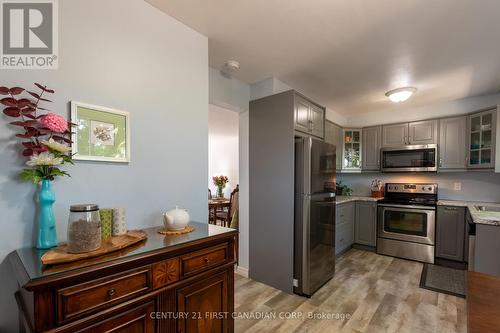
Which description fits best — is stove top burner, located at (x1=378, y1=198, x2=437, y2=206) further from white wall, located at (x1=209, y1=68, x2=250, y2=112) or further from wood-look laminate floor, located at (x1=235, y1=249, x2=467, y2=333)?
white wall, located at (x1=209, y1=68, x2=250, y2=112)

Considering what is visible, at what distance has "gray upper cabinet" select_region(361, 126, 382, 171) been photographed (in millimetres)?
4141

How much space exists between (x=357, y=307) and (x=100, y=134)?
2.71 metres


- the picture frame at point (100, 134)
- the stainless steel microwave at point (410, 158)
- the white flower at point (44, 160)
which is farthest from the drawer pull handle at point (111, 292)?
the stainless steel microwave at point (410, 158)

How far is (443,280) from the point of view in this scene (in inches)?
112

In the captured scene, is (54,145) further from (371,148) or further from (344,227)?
(371,148)

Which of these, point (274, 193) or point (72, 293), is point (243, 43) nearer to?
point (274, 193)

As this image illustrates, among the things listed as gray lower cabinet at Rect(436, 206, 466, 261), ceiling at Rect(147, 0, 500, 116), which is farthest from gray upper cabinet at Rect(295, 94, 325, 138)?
gray lower cabinet at Rect(436, 206, 466, 261)

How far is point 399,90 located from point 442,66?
0.61 m

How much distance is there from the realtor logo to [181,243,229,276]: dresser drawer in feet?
4.22

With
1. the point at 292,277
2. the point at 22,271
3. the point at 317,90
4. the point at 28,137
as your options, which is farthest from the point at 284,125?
the point at 22,271

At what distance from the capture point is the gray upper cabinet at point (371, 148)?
4.14 meters

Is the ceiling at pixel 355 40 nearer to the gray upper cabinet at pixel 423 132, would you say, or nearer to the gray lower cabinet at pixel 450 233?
the gray upper cabinet at pixel 423 132

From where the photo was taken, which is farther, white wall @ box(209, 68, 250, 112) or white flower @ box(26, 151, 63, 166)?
white wall @ box(209, 68, 250, 112)

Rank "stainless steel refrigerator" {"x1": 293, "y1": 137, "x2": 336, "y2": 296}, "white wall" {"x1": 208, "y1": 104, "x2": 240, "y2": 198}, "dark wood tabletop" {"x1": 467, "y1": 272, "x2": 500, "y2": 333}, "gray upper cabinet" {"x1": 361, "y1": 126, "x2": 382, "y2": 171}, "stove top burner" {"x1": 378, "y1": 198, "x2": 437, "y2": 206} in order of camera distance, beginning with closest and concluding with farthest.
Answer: "dark wood tabletop" {"x1": 467, "y1": 272, "x2": 500, "y2": 333} → "stainless steel refrigerator" {"x1": 293, "y1": 137, "x2": 336, "y2": 296} → "stove top burner" {"x1": 378, "y1": 198, "x2": 437, "y2": 206} → "gray upper cabinet" {"x1": 361, "y1": 126, "x2": 382, "y2": 171} → "white wall" {"x1": 208, "y1": 104, "x2": 240, "y2": 198}
